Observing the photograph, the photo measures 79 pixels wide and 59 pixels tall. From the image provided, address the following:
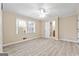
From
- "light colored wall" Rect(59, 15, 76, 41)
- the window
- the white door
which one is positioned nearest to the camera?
the window

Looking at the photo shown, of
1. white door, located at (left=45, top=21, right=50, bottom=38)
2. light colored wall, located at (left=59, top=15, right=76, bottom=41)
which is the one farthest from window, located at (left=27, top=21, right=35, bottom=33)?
light colored wall, located at (left=59, top=15, right=76, bottom=41)

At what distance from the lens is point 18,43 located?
8.11ft

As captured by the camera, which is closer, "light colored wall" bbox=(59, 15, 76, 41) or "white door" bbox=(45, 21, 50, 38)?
"white door" bbox=(45, 21, 50, 38)

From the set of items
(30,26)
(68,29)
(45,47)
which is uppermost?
(30,26)

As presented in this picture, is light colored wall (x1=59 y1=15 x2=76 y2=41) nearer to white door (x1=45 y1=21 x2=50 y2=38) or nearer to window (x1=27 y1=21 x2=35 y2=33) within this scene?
white door (x1=45 y1=21 x2=50 y2=38)

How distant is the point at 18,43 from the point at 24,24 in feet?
1.67

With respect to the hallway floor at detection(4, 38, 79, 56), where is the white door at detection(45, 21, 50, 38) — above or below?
above

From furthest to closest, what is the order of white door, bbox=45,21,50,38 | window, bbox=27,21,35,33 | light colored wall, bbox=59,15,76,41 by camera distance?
light colored wall, bbox=59,15,76,41
white door, bbox=45,21,50,38
window, bbox=27,21,35,33

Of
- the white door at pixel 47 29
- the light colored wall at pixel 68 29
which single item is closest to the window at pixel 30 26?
the white door at pixel 47 29

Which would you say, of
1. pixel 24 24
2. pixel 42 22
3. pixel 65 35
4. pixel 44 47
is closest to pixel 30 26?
pixel 24 24

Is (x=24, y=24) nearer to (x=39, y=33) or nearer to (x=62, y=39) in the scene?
(x=39, y=33)

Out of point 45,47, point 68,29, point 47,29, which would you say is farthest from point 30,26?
point 68,29

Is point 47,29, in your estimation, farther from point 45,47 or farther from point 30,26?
point 45,47

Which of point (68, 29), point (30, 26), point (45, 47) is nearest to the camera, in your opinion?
point (30, 26)
